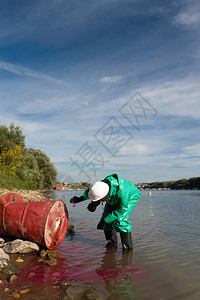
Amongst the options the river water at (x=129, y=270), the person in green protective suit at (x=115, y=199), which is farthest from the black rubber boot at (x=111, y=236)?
the person in green protective suit at (x=115, y=199)

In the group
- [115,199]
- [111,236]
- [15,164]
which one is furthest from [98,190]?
[15,164]

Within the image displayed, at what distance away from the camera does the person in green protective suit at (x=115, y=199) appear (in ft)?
15.9

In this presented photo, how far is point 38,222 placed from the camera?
5.40 meters

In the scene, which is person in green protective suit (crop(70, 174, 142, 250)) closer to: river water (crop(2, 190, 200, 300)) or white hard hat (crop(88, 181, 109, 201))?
white hard hat (crop(88, 181, 109, 201))

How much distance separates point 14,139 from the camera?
107 ft

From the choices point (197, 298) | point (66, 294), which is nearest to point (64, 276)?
point (66, 294)

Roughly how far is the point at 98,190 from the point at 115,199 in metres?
0.64

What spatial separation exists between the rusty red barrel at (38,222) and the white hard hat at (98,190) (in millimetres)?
1226

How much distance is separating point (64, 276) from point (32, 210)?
196cm

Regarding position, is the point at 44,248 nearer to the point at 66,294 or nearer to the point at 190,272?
the point at 66,294

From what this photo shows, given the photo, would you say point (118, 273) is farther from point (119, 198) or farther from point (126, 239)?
point (119, 198)

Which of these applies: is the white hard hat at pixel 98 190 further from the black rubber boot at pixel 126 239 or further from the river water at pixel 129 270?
the river water at pixel 129 270

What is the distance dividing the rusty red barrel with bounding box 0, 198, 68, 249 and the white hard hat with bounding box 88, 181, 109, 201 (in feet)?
4.02

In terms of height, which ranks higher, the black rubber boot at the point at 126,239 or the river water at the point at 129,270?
the black rubber boot at the point at 126,239
